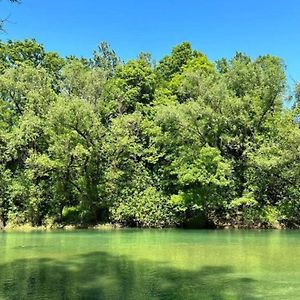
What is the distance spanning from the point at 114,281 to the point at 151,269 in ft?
7.09

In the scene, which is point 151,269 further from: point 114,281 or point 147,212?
point 147,212

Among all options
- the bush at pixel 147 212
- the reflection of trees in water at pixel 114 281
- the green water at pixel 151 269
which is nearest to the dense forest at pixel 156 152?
the bush at pixel 147 212

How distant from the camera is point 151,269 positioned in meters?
13.4

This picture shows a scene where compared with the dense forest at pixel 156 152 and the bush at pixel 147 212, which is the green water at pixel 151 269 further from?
the bush at pixel 147 212

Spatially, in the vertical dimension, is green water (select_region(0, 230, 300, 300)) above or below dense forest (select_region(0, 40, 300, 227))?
below

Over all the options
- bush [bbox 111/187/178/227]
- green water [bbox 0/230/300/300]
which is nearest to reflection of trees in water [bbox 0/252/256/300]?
green water [bbox 0/230/300/300]

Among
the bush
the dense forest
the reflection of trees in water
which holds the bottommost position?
the reflection of trees in water

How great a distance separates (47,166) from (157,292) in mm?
22411

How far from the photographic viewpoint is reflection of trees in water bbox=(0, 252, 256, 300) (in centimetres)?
993

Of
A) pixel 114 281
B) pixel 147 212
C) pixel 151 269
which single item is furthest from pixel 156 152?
pixel 114 281

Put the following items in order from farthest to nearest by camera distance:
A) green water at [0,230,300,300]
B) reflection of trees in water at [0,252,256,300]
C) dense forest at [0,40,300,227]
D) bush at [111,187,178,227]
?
bush at [111,187,178,227] → dense forest at [0,40,300,227] → green water at [0,230,300,300] → reflection of trees in water at [0,252,256,300]

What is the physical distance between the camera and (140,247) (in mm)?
19297

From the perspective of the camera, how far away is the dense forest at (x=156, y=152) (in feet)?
99.2

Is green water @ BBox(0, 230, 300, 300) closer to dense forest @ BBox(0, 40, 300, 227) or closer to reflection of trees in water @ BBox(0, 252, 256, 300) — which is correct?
reflection of trees in water @ BBox(0, 252, 256, 300)
